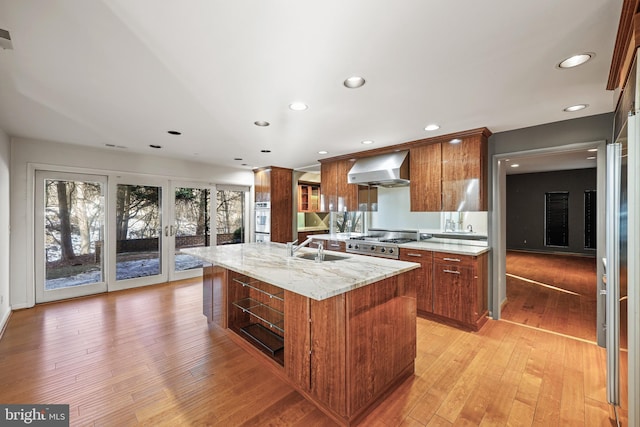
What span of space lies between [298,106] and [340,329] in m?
1.92

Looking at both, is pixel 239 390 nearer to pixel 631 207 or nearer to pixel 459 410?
pixel 459 410

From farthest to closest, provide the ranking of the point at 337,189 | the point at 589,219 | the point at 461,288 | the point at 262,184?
1. the point at 589,219
2. the point at 262,184
3. the point at 337,189
4. the point at 461,288

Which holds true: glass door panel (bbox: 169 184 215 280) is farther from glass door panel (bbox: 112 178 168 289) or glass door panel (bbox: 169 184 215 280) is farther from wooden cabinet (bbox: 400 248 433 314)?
wooden cabinet (bbox: 400 248 433 314)

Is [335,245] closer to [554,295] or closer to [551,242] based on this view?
[554,295]

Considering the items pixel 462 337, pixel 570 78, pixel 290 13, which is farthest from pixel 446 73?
pixel 462 337

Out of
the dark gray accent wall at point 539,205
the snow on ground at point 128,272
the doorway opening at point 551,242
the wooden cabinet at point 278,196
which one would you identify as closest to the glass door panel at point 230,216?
the wooden cabinet at point 278,196

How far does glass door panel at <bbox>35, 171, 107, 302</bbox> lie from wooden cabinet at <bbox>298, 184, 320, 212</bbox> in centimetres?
388

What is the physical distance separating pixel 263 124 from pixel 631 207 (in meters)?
2.89

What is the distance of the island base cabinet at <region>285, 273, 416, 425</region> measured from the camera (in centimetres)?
168

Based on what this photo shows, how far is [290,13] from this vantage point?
1.34 metres

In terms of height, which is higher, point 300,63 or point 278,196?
point 300,63

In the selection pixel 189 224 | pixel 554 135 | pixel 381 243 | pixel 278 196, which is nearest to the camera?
pixel 554 135

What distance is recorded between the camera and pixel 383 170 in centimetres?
389

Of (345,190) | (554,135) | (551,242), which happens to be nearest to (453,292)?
(554,135)
